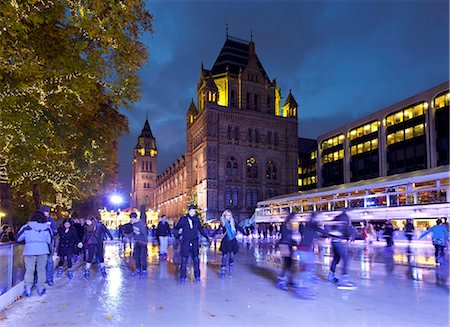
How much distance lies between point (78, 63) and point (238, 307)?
6124 millimetres

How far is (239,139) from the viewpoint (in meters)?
63.2

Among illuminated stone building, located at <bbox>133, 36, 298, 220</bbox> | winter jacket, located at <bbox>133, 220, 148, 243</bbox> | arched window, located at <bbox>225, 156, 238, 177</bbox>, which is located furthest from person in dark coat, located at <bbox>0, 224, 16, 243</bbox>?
arched window, located at <bbox>225, 156, 238, 177</bbox>

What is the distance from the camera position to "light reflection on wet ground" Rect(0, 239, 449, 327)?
562 centimetres

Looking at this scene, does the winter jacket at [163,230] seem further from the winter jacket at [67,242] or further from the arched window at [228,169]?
the arched window at [228,169]

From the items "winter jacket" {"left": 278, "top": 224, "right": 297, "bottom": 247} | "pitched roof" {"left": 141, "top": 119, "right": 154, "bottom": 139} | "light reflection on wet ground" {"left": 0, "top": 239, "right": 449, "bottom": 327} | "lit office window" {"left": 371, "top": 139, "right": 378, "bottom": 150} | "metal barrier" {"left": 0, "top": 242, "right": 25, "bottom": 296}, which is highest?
"pitched roof" {"left": 141, "top": 119, "right": 154, "bottom": 139}

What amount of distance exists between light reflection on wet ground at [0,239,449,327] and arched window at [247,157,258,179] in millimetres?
53948

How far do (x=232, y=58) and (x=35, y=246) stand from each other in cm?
6746

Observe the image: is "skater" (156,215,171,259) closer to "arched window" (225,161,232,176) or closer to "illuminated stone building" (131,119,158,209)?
"arched window" (225,161,232,176)

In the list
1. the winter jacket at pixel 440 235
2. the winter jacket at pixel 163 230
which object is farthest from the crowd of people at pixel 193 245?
the winter jacket at pixel 440 235

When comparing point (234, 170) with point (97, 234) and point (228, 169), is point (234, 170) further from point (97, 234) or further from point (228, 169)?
point (97, 234)

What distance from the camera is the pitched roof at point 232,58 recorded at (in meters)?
69.9

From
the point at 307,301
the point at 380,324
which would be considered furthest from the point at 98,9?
the point at 380,324

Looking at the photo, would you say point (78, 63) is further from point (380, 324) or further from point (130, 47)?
point (380, 324)

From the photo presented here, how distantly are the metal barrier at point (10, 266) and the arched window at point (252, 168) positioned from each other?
5648 centimetres
